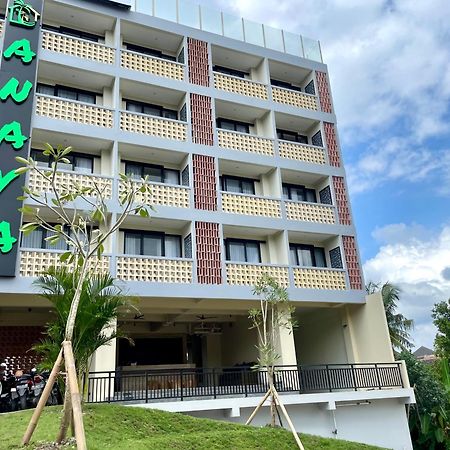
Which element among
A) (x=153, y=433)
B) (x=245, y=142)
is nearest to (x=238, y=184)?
(x=245, y=142)

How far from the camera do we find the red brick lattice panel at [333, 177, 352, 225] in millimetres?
20391

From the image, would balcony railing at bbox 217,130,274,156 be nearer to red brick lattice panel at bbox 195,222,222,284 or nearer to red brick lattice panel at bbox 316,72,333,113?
red brick lattice panel at bbox 195,222,222,284

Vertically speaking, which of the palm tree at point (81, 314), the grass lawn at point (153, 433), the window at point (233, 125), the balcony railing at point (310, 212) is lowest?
the grass lawn at point (153, 433)

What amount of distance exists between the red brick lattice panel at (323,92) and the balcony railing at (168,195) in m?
Result: 8.95

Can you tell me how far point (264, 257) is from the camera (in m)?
19.5

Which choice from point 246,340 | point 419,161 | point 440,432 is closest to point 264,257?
point 246,340

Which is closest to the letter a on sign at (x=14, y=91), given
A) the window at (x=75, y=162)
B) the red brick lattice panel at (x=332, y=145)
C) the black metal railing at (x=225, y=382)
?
the window at (x=75, y=162)

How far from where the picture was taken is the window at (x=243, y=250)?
62.2 ft

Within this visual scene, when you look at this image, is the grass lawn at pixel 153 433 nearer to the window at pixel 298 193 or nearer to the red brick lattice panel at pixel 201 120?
the red brick lattice panel at pixel 201 120

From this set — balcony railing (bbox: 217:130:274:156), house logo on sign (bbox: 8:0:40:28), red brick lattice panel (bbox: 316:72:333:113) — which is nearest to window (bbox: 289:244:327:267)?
balcony railing (bbox: 217:130:274:156)

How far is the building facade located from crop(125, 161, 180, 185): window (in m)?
0.07

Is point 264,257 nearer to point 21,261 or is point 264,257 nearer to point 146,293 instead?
point 146,293

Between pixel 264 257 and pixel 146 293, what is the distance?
586cm

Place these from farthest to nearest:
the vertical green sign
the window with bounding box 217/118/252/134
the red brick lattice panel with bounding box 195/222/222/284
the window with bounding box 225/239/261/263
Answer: the window with bounding box 217/118/252/134 → the window with bounding box 225/239/261/263 → the red brick lattice panel with bounding box 195/222/222/284 → the vertical green sign
